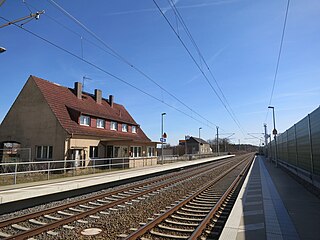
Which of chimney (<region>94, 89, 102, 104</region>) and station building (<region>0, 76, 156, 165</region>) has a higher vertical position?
chimney (<region>94, 89, 102, 104</region>)

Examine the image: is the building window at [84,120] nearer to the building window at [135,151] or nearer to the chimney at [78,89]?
the chimney at [78,89]

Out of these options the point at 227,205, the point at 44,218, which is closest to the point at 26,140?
the point at 44,218

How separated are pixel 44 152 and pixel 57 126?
9.67 feet

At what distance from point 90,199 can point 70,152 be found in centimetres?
1397

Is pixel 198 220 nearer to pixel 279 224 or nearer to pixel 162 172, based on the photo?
pixel 279 224

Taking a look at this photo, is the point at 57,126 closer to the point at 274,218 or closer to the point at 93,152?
the point at 93,152

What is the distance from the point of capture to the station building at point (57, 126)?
24141 mm

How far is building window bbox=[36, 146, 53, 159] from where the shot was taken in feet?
80.2

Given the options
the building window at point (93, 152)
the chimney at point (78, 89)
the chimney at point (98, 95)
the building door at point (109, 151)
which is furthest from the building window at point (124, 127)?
the building window at point (93, 152)

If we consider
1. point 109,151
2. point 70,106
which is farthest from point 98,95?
point 109,151

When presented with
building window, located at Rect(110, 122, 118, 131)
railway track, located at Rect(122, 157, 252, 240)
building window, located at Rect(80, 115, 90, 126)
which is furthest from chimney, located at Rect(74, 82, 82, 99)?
railway track, located at Rect(122, 157, 252, 240)

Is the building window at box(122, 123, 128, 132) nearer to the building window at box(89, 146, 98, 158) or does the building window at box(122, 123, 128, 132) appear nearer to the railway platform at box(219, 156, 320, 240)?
the building window at box(89, 146, 98, 158)

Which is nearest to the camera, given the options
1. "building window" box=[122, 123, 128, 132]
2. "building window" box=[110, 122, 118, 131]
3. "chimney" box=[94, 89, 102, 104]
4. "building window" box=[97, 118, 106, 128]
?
"building window" box=[97, 118, 106, 128]

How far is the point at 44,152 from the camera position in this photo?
24828mm
